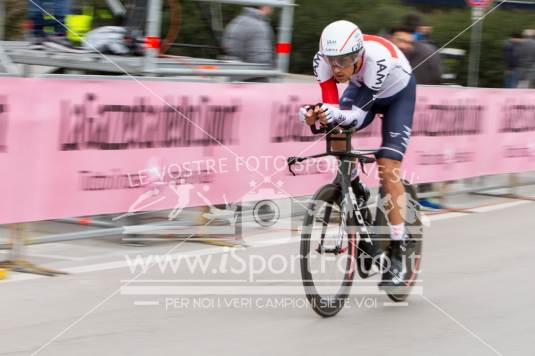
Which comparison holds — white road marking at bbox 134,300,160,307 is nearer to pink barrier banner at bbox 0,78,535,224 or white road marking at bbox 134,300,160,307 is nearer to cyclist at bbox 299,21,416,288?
pink barrier banner at bbox 0,78,535,224

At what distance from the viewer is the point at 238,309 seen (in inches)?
255

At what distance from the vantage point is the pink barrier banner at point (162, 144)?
716 centimetres

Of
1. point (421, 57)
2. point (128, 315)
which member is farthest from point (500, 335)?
point (421, 57)

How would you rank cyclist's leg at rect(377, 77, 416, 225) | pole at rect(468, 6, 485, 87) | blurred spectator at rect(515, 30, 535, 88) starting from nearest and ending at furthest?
cyclist's leg at rect(377, 77, 416, 225), pole at rect(468, 6, 485, 87), blurred spectator at rect(515, 30, 535, 88)

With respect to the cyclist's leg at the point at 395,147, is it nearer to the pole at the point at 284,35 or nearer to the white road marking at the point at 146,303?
the white road marking at the point at 146,303

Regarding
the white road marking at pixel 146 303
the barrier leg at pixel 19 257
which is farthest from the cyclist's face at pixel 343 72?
the barrier leg at pixel 19 257

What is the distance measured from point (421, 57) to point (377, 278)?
5077 millimetres

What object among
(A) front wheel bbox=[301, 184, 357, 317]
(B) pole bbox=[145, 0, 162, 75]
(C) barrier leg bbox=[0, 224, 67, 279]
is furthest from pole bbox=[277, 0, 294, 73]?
(A) front wheel bbox=[301, 184, 357, 317]

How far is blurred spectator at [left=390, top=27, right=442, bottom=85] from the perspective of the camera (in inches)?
465

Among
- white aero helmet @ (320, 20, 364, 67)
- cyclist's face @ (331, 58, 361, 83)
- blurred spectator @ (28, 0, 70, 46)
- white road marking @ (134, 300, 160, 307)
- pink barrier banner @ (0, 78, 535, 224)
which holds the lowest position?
white road marking @ (134, 300, 160, 307)

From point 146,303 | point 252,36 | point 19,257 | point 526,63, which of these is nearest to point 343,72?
point 146,303

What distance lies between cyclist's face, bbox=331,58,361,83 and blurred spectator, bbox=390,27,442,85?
567 centimetres

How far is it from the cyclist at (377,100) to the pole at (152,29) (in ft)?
10.7

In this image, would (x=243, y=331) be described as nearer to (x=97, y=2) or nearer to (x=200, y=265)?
(x=200, y=265)
